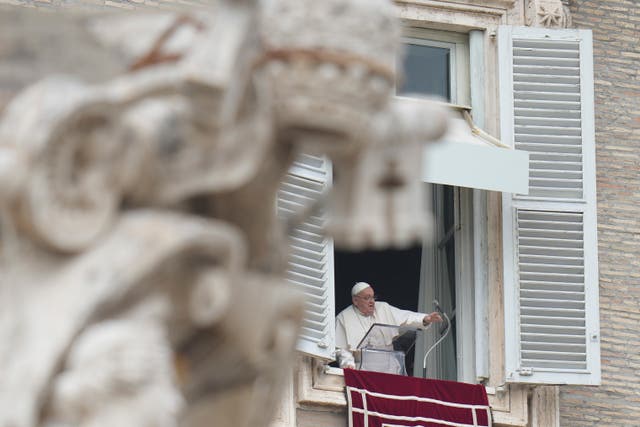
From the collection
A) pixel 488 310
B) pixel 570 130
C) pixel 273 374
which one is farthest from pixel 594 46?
pixel 273 374

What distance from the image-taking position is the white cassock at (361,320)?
65.8 ft

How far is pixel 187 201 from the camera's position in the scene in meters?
5.29

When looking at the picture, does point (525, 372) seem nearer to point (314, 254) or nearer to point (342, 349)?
point (342, 349)

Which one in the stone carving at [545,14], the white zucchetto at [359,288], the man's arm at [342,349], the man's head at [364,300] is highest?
the stone carving at [545,14]

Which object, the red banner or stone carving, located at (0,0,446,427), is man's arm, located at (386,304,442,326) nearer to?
the red banner

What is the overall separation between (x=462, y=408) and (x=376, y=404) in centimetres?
64

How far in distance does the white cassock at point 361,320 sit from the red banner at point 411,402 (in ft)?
1.81

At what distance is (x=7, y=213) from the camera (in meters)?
4.90

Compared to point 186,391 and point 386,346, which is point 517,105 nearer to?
point 386,346

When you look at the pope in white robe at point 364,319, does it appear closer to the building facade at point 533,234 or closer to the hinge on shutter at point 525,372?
the building facade at point 533,234

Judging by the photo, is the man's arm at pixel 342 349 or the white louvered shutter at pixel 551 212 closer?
the man's arm at pixel 342 349

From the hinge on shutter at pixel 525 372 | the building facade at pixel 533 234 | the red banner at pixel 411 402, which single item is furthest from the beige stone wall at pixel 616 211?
the red banner at pixel 411 402

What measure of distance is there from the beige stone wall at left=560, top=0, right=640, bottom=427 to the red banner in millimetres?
964

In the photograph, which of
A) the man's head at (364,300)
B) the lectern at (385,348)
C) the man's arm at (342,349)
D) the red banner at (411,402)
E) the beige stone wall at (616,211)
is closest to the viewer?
the red banner at (411,402)
